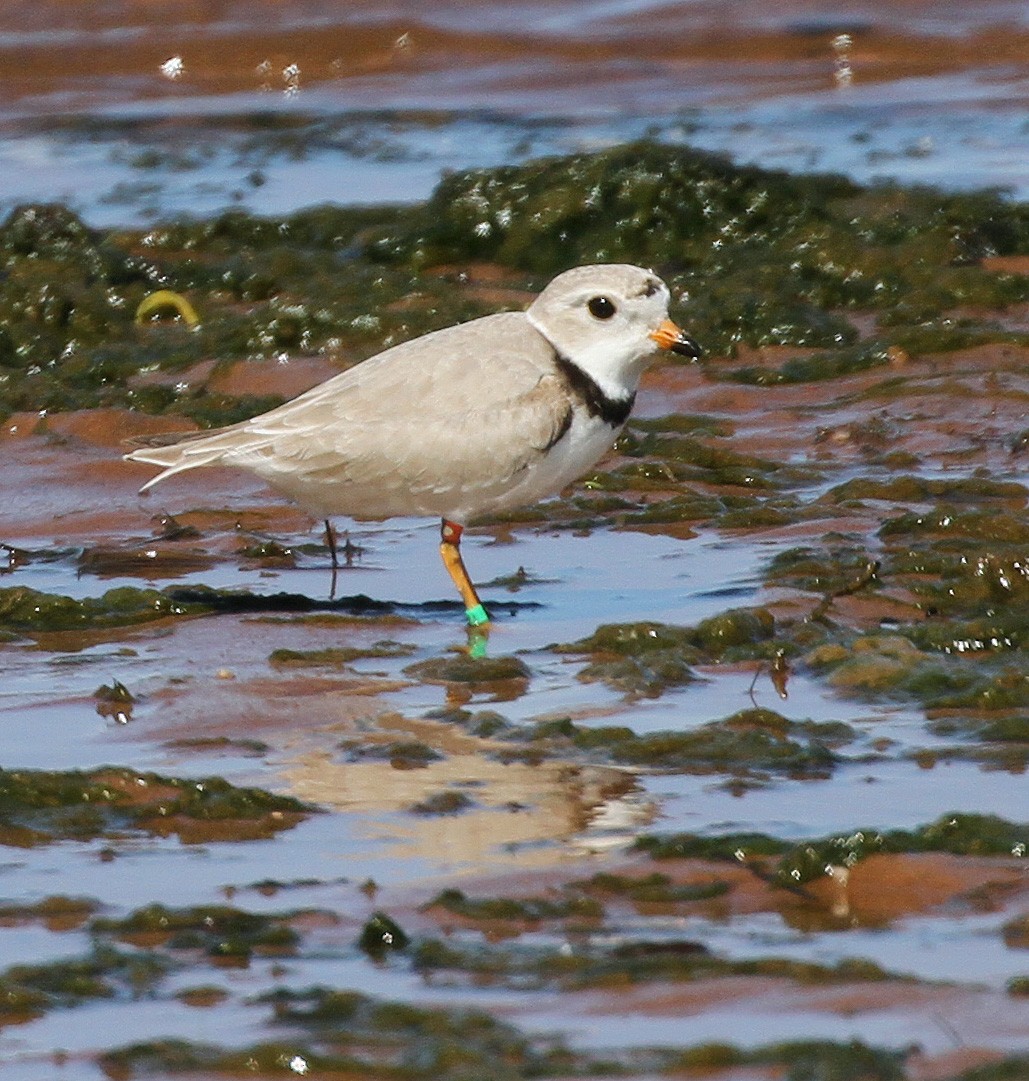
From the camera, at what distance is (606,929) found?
4082 millimetres

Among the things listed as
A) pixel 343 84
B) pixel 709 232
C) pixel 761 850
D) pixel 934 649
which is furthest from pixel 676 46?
pixel 761 850

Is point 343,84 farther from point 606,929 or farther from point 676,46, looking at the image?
point 606,929

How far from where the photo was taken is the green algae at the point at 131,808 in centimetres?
475

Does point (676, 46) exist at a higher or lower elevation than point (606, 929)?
higher

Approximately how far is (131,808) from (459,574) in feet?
5.76

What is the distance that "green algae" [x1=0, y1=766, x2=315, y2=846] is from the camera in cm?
475

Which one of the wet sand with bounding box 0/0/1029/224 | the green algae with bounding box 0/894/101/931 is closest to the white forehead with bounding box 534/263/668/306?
the green algae with bounding box 0/894/101/931

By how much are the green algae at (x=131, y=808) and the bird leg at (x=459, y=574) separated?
153 cm

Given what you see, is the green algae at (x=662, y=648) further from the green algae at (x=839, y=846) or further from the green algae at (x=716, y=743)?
the green algae at (x=839, y=846)

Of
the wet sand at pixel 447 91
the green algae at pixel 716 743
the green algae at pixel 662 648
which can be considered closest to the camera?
the green algae at pixel 716 743

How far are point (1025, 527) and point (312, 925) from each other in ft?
10.9

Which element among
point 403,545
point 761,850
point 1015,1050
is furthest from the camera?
point 403,545

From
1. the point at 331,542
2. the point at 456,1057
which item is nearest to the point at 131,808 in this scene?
the point at 456,1057

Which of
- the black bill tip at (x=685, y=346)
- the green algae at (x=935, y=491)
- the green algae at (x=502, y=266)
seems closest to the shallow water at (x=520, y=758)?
the green algae at (x=935, y=491)
